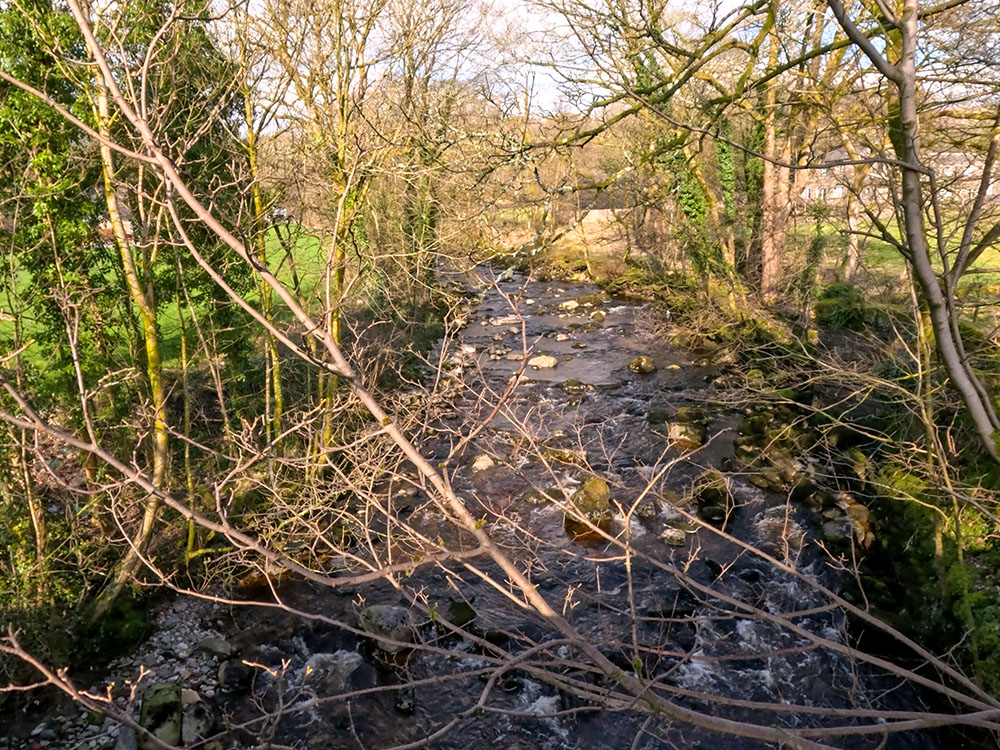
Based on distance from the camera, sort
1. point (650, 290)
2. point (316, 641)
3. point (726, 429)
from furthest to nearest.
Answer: point (650, 290) → point (726, 429) → point (316, 641)

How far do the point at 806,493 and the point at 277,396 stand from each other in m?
7.76

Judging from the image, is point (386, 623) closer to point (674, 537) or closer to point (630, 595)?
point (674, 537)

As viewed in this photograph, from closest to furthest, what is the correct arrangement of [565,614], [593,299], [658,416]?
[565,614]
[658,416]
[593,299]

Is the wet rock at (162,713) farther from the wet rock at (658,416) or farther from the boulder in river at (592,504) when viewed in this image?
the wet rock at (658,416)

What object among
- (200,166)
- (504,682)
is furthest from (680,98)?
(504,682)

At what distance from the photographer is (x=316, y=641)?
754 cm

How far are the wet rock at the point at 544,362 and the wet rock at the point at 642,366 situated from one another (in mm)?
1775

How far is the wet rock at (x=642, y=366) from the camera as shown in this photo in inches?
585

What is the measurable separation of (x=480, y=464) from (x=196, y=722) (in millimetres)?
5622

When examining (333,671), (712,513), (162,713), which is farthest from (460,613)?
(712,513)

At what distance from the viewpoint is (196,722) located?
6.28 metres

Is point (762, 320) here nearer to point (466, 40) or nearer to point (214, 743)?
point (466, 40)

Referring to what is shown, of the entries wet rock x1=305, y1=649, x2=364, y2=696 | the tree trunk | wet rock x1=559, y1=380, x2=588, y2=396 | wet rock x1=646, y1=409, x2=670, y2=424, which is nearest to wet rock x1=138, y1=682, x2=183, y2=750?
wet rock x1=305, y1=649, x2=364, y2=696

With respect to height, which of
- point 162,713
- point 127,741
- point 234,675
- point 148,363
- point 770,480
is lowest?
point 234,675
